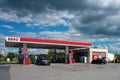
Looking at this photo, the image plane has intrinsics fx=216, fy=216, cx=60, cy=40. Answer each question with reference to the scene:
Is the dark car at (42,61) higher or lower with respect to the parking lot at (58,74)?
higher

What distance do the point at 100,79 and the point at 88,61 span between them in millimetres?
36450

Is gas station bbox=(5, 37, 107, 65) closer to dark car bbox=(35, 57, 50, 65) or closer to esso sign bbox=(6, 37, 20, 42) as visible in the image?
esso sign bbox=(6, 37, 20, 42)

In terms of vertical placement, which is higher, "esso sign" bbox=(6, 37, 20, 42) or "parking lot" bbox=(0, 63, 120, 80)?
"esso sign" bbox=(6, 37, 20, 42)

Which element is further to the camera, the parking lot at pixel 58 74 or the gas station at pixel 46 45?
the gas station at pixel 46 45

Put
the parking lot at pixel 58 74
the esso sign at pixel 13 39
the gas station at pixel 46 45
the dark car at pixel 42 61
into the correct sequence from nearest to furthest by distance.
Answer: the parking lot at pixel 58 74 → the esso sign at pixel 13 39 → the gas station at pixel 46 45 → the dark car at pixel 42 61

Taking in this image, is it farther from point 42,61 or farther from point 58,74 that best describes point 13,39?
point 58,74

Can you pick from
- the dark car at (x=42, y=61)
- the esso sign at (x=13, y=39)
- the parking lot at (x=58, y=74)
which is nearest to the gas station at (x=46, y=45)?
the esso sign at (x=13, y=39)

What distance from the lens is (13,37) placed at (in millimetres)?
37344

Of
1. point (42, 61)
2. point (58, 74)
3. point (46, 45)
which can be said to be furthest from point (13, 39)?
point (58, 74)

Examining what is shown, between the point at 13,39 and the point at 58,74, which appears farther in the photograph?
the point at 13,39

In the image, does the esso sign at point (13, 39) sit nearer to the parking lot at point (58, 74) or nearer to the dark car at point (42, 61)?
the dark car at point (42, 61)

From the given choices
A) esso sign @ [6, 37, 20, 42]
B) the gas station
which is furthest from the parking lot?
the gas station

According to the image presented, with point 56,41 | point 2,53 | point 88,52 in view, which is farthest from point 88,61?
point 2,53

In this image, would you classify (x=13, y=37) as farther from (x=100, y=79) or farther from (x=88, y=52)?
(x=100, y=79)
